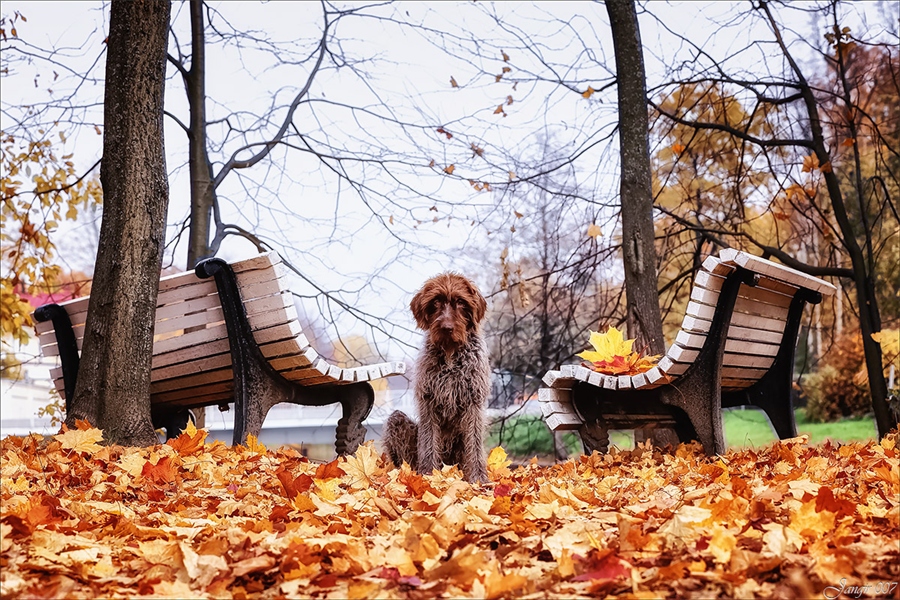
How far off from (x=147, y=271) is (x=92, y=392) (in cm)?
75

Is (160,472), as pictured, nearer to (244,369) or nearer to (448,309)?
(244,369)

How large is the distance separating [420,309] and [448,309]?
0.66 ft

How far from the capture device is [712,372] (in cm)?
530

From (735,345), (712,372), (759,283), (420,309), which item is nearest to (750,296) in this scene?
(759,283)

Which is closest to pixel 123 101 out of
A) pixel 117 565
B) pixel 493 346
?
pixel 117 565

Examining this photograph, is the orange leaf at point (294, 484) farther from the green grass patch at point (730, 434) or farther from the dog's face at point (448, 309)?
the green grass patch at point (730, 434)

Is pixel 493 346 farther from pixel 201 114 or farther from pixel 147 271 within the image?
pixel 147 271

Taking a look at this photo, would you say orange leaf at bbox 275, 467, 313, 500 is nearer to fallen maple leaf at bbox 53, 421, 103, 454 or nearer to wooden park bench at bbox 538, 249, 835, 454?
fallen maple leaf at bbox 53, 421, 103, 454

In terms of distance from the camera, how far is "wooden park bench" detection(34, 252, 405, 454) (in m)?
5.05

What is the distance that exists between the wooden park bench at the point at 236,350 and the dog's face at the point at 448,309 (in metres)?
0.85

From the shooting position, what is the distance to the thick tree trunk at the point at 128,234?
15.2 feet

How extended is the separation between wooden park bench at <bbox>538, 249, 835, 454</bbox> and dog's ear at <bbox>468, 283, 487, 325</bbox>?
1.00m

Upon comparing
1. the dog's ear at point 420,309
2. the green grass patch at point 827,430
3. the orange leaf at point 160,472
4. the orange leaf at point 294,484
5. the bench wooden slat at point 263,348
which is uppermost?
the dog's ear at point 420,309

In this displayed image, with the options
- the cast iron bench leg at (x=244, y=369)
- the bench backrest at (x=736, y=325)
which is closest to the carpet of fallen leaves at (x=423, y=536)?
the cast iron bench leg at (x=244, y=369)
